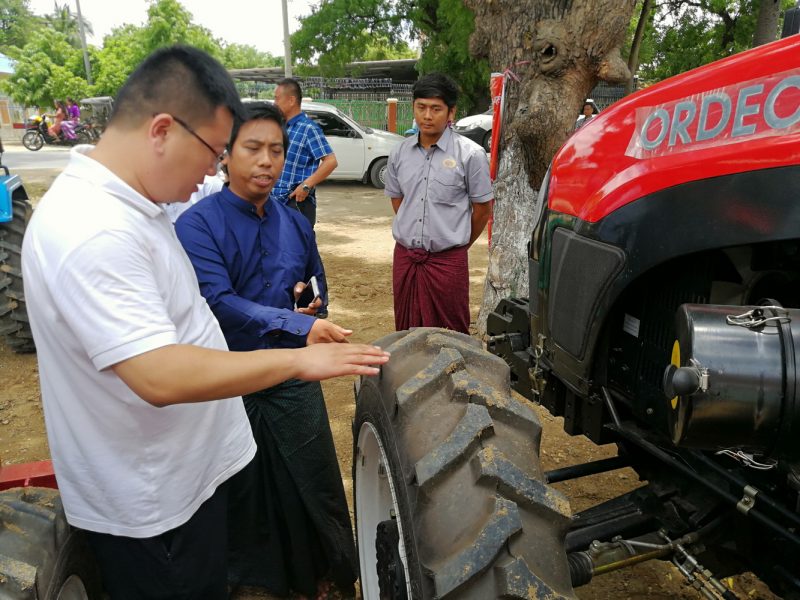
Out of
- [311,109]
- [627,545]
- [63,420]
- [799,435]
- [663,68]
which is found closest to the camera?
[799,435]

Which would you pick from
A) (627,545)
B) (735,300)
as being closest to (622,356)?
(735,300)

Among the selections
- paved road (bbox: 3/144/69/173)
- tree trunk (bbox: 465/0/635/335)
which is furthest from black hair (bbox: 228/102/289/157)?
paved road (bbox: 3/144/69/173)

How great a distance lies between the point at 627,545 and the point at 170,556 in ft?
3.90

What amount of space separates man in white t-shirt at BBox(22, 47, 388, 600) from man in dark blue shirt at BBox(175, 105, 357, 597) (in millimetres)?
515

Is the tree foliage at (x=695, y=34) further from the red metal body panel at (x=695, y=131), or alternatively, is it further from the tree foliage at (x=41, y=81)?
the tree foliage at (x=41, y=81)

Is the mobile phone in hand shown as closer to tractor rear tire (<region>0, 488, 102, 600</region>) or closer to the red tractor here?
the red tractor

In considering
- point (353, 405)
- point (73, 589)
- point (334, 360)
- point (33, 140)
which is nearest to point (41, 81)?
point (33, 140)

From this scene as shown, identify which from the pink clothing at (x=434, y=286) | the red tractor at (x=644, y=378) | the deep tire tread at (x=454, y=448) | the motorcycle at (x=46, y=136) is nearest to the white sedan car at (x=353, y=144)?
the pink clothing at (x=434, y=286)

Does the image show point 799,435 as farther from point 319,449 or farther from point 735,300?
point 319,449

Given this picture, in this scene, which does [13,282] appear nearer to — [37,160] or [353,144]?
[353,144]

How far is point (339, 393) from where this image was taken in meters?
4.38

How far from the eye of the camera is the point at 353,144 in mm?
12828

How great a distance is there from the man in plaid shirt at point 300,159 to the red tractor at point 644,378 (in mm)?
3238

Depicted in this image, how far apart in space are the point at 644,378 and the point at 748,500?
43 centimetres
